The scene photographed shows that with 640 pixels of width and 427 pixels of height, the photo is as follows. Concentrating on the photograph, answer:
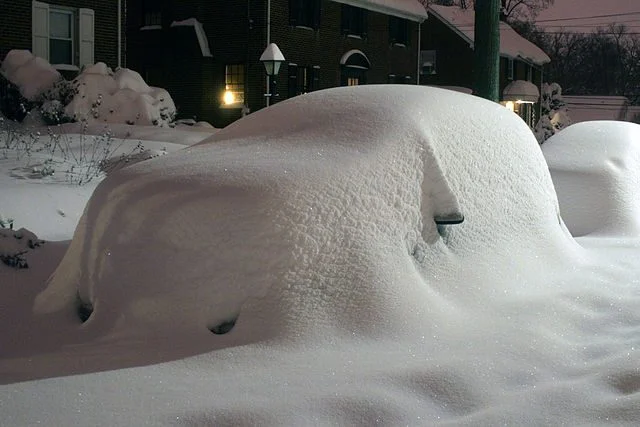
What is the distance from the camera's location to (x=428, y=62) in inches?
1671

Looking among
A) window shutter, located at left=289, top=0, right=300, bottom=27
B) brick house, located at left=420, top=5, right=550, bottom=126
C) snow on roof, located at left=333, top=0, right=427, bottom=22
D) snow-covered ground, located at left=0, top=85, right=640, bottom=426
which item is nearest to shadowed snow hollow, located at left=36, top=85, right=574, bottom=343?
snow-covered ground, located at left=0, top=85, right=640, bottom=426

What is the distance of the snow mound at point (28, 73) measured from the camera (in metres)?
17.2

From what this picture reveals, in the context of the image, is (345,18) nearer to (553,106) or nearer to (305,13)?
(305,13)

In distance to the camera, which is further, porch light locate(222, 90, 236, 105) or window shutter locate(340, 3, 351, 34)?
window shutter locate(340, 3, 351, 34)

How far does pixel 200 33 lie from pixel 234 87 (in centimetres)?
226

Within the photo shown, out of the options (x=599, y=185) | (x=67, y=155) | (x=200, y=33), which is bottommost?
(x=599, y=185)

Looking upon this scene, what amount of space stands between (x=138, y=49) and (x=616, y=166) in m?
23.9

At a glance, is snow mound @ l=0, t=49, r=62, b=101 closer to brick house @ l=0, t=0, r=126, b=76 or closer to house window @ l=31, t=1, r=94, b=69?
brick house @ l=0, t=0, r=126, b=76

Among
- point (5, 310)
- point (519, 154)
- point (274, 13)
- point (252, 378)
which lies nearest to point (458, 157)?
point (519, 154)

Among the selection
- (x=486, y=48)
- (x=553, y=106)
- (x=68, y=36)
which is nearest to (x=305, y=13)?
(x=68, y=36)

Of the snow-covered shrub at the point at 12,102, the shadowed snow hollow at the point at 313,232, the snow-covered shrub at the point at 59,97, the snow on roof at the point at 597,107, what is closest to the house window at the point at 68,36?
the snow-covered shrub at the point at 59,97

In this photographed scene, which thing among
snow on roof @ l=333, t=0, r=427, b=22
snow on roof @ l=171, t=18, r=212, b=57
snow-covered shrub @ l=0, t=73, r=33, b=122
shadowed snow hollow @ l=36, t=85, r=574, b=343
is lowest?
shadowed snow hollow @ l=36, t=85, r=574, b=343

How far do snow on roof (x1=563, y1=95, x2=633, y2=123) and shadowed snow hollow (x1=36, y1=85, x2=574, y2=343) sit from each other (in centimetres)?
5910

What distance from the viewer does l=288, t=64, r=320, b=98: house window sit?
94.6 ft
